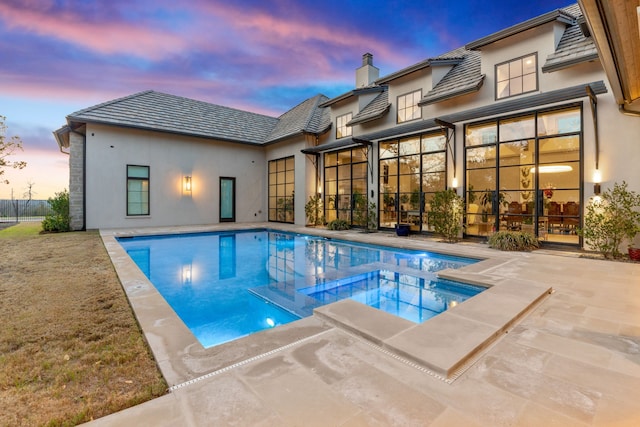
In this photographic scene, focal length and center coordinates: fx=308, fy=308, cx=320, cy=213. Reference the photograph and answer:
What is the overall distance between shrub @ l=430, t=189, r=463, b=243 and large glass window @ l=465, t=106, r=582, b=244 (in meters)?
0.57

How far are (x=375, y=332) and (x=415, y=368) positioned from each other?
0.59 meters

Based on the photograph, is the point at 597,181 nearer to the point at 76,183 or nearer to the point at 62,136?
the point at 76,183

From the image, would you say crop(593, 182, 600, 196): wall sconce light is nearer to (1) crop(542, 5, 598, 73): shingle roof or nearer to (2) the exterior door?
(1) crop(542, 5, 598, 73): shingle roof

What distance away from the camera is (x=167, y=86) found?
19.2m

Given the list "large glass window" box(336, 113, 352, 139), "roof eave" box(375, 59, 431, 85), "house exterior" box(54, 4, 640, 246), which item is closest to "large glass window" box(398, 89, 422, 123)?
"house exterior" box(54, 4, 640, 246)

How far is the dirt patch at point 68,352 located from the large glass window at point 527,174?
9.44 metres

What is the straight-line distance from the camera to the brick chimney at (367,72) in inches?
623

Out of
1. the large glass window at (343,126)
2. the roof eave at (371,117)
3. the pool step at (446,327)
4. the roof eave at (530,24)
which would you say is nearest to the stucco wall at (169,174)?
the large glass window at (343,126)

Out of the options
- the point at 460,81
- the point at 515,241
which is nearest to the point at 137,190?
the point at 460,81

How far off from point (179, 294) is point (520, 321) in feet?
16.3

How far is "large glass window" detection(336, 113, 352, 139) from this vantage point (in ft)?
46.3

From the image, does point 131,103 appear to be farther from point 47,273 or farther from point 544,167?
point 544,167

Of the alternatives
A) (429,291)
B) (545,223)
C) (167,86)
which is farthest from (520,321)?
(167,86)

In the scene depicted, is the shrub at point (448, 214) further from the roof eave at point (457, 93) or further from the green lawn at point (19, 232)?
the green lawn at point (19, 232)
